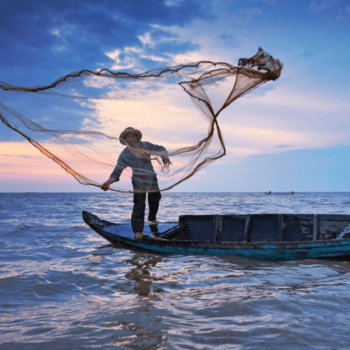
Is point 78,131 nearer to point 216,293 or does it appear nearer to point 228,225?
point 216,293

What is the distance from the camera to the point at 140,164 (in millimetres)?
6699

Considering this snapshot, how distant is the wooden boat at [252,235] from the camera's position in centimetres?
649

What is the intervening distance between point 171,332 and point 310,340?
52.3 inches

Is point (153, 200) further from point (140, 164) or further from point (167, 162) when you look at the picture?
point (167, 162)

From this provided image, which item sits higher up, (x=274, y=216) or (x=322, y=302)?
(x=274, y=216)

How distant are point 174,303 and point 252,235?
4.39 metres

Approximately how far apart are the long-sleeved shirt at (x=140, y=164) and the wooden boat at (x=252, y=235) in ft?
4.94

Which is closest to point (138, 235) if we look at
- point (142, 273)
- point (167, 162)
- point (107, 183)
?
point (107, 183)

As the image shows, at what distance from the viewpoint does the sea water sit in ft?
11.0

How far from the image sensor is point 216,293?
187 inches

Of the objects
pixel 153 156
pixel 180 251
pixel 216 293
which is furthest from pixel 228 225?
pixel 216 293

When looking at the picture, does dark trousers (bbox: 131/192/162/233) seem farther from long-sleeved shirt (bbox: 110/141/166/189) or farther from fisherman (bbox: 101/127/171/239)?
long-sleeved shirt (bbox: 110/141/166/189)

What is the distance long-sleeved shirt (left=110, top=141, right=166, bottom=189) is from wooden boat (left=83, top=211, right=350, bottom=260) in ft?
4.94

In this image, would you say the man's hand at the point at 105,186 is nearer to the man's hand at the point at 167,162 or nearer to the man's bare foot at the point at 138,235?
the man's hand at the point at 167,162
